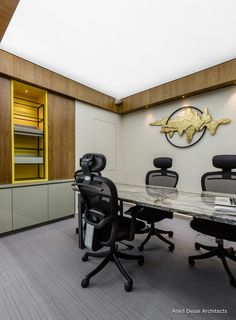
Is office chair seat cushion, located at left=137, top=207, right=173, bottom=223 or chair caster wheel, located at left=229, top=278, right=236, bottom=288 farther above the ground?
office chair seat cushion, located at left=137, top=207, right=173, bottom=223

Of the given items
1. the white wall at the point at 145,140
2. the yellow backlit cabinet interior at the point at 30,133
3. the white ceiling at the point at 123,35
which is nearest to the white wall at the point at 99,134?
the white wall at the point at 145,140

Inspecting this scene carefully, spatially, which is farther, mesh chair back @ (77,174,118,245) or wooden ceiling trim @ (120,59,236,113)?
wooden ceiling trim @ (120,59,236,113)

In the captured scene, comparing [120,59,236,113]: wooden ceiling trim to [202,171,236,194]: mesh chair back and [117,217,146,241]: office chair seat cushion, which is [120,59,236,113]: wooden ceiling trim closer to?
[202,171,236,194]: mesh chair back

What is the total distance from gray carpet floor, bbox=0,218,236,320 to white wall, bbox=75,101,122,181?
2095mm

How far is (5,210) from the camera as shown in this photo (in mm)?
2758

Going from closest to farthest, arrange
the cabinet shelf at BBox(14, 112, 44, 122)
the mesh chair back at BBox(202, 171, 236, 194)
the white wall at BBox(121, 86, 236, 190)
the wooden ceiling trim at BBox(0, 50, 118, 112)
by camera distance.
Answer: the mesh chair back at BBox(202, 171, 236, 194) < the wooden ceiling trim at BBox(0, 50, 118, 112) < the white wall at BBox(121, 86, 236, 190) < the cabinet shelf at BBox(14, 112, 44, 122)

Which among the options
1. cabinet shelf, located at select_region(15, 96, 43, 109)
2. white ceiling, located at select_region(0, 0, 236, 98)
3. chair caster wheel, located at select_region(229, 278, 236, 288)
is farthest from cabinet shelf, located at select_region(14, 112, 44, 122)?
chair caster wheel, located at select_region(229, 278, 236, 288)

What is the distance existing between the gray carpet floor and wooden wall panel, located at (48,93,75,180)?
1484 mm

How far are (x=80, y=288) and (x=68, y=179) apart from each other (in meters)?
2.27

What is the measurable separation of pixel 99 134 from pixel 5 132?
2.08 m

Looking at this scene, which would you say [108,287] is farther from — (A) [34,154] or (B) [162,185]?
(A) [34,154]

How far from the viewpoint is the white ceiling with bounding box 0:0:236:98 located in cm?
187

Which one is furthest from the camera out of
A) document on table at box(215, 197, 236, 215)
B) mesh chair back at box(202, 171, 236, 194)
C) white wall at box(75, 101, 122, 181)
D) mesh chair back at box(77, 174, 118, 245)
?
white wall at box(75, 101, 122, 181)

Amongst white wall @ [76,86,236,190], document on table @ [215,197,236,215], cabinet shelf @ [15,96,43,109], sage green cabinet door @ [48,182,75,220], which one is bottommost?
sage green cabinet door @ [48,182,75,220]
